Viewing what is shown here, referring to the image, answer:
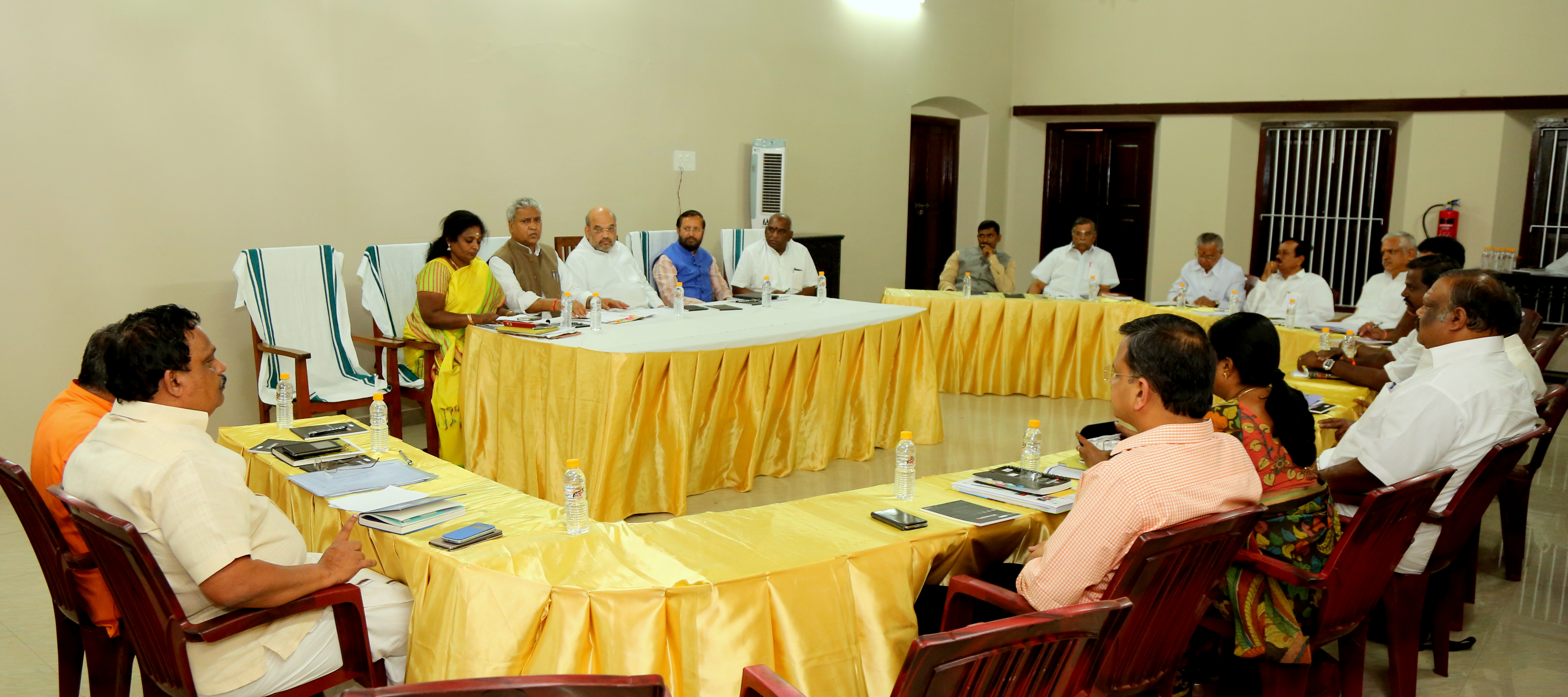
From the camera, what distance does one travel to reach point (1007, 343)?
6293 mm

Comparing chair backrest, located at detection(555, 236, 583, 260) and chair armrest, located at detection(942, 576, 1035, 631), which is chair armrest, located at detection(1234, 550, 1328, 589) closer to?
chair armrest, located at detection(942, 576, 1035, 631)

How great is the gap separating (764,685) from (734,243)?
18.3ft

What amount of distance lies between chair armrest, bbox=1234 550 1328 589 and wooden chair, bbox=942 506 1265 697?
5.1 inches

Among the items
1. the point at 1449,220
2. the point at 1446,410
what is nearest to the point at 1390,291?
the point at 1449,220

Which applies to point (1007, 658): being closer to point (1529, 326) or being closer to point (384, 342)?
point (384, 342)

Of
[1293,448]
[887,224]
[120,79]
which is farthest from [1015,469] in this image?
[887,224]

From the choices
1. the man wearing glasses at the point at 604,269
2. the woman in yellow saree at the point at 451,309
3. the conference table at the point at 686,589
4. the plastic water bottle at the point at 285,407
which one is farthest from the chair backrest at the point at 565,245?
the conference table at the point at 686,589

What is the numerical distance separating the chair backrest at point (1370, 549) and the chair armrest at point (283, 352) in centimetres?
371

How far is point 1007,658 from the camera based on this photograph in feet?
5.02

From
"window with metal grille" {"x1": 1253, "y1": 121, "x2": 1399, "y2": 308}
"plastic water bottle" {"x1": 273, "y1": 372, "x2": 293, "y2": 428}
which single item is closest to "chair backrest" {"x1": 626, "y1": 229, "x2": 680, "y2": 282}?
"plastic water bottle" {"x1": 273, "y1": 372, "x2": 293, "y2": 428}

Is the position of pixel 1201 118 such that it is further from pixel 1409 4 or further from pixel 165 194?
pixel 165 194

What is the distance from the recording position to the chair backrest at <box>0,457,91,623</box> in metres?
2.04

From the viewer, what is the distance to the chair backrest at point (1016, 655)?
1.42 m

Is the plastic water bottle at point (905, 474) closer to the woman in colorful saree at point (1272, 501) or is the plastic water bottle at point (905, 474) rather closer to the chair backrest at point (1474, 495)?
the woman in colorful saree at point (1272, 501)
